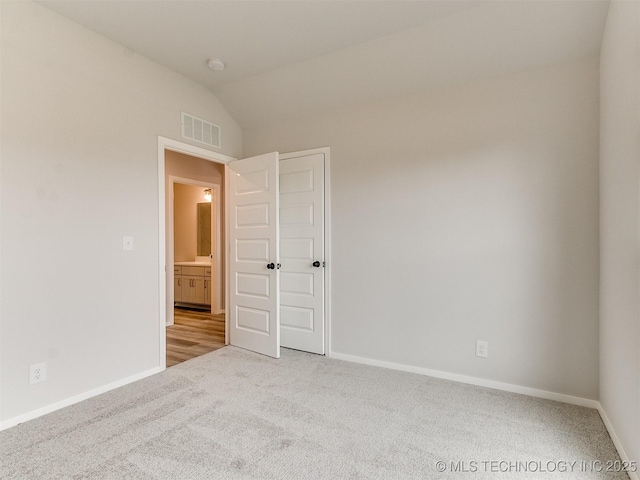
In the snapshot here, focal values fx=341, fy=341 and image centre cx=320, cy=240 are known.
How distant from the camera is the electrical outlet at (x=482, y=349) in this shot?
2.75 meters

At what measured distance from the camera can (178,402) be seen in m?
2.47

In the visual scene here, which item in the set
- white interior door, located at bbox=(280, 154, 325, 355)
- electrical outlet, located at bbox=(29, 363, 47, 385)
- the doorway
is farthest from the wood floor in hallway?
electrical outlet, located at bbox=(29, 363, 47, 385)

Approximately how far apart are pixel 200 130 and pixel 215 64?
696 mm

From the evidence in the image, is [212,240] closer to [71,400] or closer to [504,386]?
[71,400]

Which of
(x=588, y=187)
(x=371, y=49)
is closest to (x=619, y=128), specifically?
(x=588, y=187)

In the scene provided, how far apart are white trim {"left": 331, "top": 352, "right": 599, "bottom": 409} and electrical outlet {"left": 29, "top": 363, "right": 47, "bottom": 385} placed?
2.33 meters

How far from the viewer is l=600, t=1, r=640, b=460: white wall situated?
5.34 ft

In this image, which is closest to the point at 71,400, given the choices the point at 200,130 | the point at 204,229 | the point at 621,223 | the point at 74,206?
the point at 74,206

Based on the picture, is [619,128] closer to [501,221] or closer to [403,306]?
[501,221]

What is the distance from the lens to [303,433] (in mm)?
2059

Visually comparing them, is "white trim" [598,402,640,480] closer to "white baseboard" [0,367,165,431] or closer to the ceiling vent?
"white baseboard" [0,367,165,431]

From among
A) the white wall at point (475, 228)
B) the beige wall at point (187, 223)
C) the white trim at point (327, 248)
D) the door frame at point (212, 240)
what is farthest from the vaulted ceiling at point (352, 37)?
the beige wall at point (187, 223)

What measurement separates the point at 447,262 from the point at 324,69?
80.1 inches

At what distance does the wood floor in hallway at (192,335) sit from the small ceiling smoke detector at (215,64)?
2.82 metres
